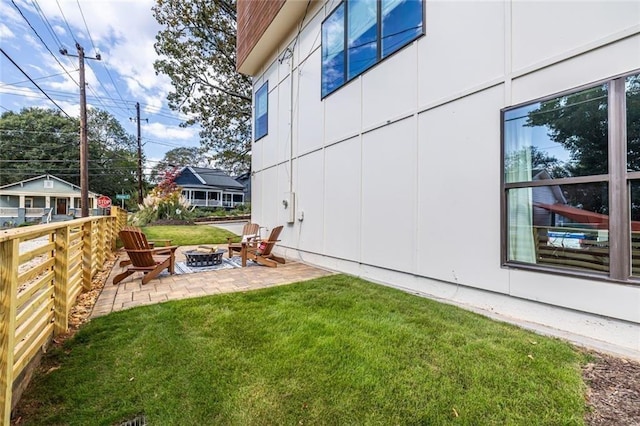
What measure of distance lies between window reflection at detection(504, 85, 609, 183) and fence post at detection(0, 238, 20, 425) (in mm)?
4335

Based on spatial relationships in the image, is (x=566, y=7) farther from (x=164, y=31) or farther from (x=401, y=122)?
(x=164, y=31)

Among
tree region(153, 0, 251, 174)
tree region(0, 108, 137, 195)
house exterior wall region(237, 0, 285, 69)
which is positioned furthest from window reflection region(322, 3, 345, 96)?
tree region(0, 108, 137, 195)

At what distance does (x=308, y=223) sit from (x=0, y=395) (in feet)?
19.6

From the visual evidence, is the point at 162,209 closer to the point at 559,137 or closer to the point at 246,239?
the point at 246,239

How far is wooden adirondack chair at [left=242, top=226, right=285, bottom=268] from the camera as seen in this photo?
6664 mm

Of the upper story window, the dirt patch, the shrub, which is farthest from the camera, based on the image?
the shrub

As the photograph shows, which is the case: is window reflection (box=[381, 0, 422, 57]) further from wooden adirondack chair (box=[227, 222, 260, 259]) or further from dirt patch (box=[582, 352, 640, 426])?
wooden adirondack chair (box=[227, 222, 260, 259])

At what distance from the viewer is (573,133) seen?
9.84 feet

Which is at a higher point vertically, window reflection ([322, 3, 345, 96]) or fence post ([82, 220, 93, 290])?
window reflection ([322, 3, 345, 96])

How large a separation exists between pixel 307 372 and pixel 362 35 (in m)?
5.72

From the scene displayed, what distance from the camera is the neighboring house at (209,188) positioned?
3103 centimetres

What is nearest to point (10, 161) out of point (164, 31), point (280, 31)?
point (164, 31)

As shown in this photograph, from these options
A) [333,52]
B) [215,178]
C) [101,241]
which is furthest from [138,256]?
[215,178]

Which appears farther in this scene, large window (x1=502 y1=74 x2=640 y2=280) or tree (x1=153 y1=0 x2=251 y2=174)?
tree (x1=153 y1=0 x2=251 y2=174)
